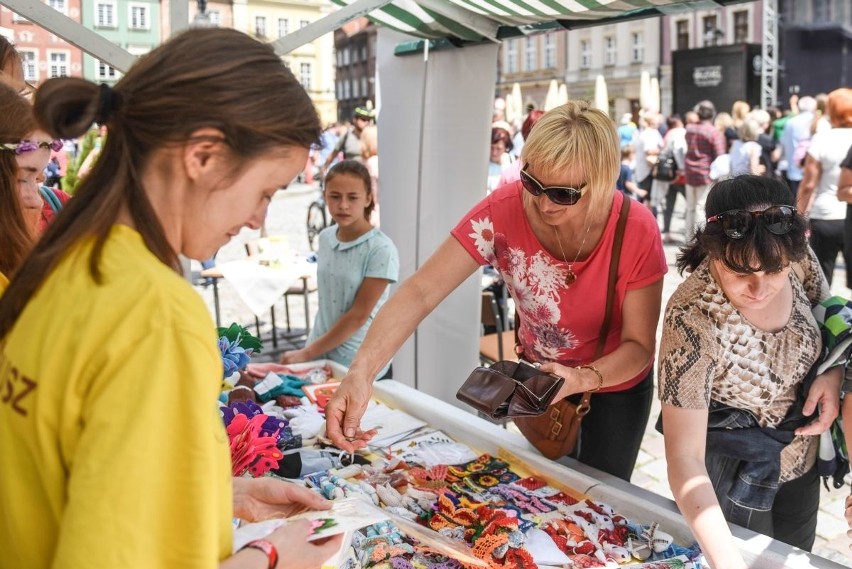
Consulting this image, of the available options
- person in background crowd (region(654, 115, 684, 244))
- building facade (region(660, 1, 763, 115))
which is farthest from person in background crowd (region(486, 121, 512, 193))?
building facade (region(660, 1, 763, 115))

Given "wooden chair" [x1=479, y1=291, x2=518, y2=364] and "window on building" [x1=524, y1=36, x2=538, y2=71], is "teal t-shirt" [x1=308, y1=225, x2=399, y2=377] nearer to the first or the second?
"wooden chair" [x1=479, y1=291, x2=518, y2=364]

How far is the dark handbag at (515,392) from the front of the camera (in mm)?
1814

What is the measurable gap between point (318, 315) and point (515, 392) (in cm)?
184

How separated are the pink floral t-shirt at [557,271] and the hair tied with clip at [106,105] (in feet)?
4.50

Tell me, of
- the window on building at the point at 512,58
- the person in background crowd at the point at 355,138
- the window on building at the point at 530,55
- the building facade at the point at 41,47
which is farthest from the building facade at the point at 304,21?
the person in background crowd at the point at 355,138

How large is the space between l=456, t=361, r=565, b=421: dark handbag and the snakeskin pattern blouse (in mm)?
255

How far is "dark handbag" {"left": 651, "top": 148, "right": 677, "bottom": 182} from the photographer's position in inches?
425

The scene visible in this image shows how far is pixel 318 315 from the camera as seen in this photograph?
3.55 m

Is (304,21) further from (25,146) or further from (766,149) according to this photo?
(25,146)

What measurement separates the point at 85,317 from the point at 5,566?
0.33 metres

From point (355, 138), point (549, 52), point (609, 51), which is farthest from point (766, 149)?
point (549, 52)

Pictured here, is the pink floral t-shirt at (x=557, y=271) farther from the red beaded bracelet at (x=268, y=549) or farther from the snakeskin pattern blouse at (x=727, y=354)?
the red beaded bracelet at (x=268, y=549)

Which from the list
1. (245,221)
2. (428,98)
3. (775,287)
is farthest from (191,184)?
(428,98)

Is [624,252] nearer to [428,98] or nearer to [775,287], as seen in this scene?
[775,287]
